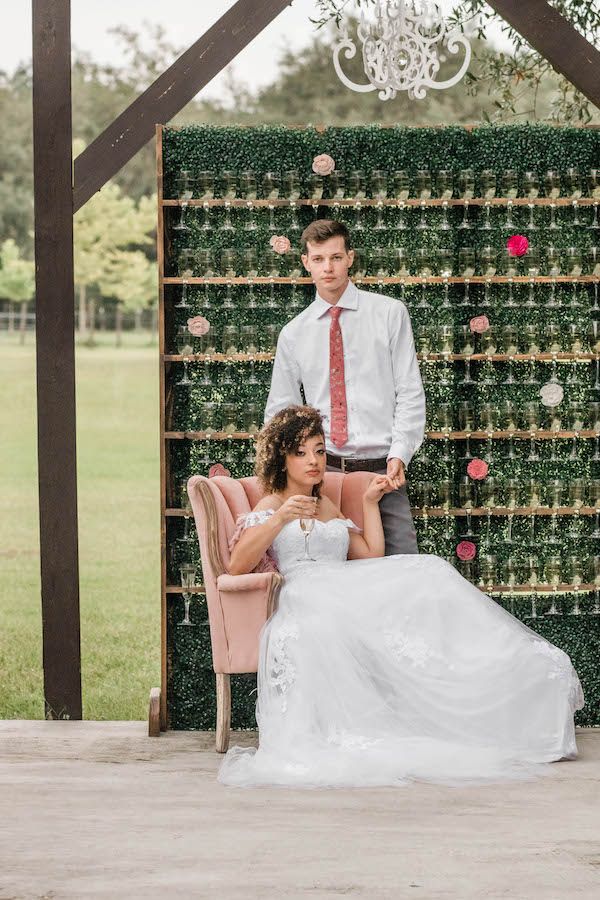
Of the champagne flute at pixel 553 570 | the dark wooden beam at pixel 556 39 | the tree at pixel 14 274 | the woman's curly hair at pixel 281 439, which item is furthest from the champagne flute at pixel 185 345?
the tree at pixel 14 274

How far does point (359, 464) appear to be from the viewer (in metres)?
4.51

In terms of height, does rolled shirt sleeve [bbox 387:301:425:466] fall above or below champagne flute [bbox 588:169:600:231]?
below

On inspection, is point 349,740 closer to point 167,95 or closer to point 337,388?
point 337,388

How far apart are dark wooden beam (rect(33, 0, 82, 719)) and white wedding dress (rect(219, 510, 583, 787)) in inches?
41.0

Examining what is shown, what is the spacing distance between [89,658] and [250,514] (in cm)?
418

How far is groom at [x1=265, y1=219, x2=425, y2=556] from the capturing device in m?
4.46

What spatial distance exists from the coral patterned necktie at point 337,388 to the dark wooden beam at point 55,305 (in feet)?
3.18

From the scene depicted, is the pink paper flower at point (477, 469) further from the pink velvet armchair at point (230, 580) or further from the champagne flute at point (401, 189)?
the champagne flute at point (401, 189)

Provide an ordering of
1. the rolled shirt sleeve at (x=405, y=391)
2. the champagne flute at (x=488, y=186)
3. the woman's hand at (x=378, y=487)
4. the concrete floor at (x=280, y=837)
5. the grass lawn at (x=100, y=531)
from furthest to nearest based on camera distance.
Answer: the grass lawn at (x=100, y=531), the champagne flute at (x=488, y=186), the rolled shirt sleeve at (x=405, y=391), the woman's hand at (x=378, y=487), the concrete floor at (x=280, y=837)

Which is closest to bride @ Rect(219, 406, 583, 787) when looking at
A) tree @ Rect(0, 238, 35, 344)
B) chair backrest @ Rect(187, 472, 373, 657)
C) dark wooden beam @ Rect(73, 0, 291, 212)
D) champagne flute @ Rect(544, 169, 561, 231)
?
chair backrest @ Rect(187, 472, 373, 657)

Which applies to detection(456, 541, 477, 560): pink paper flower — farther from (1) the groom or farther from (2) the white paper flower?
(2) the white paper flower

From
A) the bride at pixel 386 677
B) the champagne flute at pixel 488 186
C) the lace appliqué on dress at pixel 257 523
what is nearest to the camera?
the bride at pixel 386 677

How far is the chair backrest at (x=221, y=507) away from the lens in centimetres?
419

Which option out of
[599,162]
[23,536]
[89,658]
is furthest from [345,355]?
[23,536]
